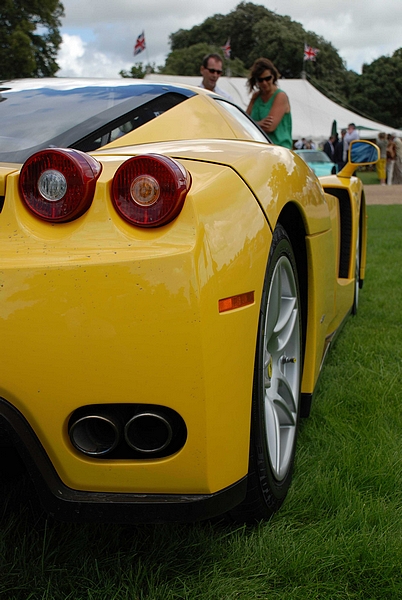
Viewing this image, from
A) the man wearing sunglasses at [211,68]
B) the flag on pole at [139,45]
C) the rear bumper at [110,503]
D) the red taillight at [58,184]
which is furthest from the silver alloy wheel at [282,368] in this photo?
the flag on pole at [139,45]

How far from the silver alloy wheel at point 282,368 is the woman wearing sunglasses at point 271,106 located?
293 cm

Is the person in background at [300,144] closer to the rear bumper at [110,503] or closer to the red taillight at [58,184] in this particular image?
the red taillight at [58,184]

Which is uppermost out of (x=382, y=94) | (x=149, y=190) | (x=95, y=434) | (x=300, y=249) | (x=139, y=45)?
(x=139, y=45)

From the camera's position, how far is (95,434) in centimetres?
148

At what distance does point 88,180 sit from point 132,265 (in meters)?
0.23

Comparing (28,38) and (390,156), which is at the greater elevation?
(28,38)

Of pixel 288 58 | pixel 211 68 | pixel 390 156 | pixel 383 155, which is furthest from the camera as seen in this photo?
pixel 288 58

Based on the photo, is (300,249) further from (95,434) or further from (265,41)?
(265,41)

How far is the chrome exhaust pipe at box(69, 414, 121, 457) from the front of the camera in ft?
4.67

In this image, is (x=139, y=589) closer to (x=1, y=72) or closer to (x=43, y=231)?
(x=43, y=231)

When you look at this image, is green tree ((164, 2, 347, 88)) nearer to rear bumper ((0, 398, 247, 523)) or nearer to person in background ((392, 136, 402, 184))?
person in background ((392, 136, 402, 184))

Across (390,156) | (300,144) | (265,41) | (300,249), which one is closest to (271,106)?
(300,249)

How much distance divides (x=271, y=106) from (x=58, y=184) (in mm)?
3752

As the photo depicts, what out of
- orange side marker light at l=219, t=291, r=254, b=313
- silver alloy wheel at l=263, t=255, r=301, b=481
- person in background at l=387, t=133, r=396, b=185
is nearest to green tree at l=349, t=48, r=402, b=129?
person in background at l=387, t=133, r=396, b=185
